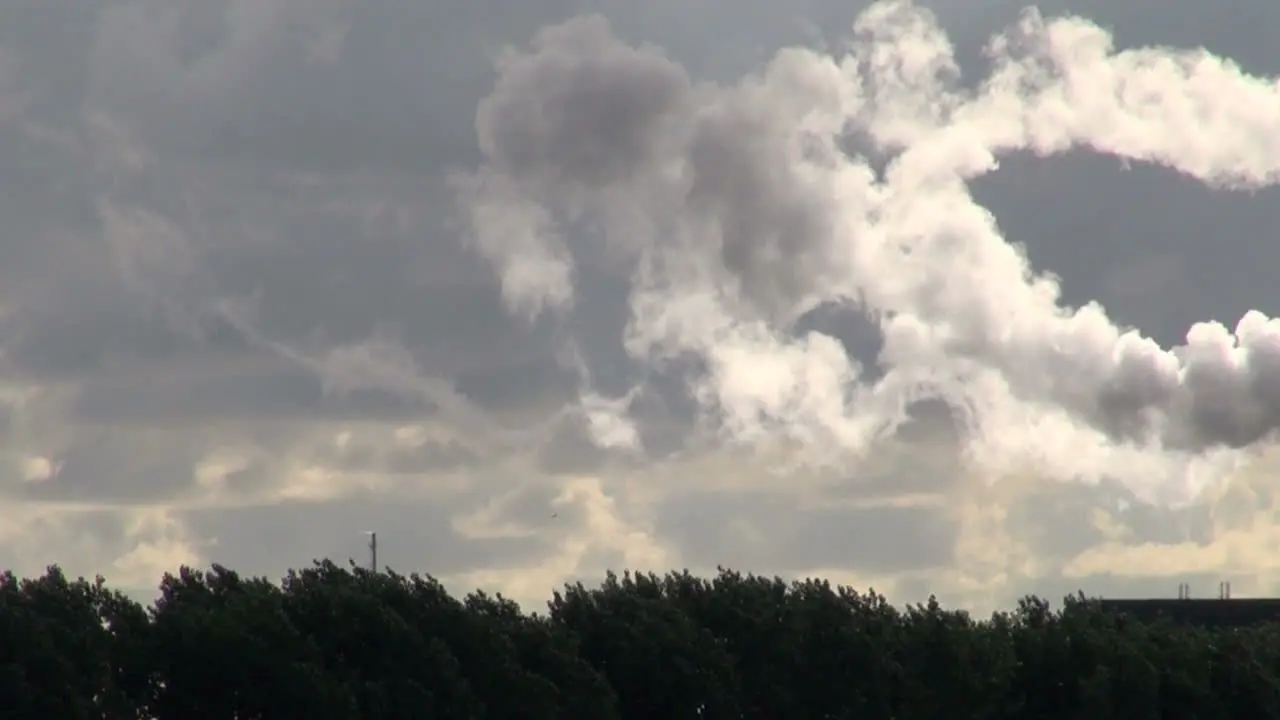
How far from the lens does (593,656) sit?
97.4m

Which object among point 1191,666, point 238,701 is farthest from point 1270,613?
point 238,701

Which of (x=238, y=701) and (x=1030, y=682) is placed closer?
(x=238, y=701)

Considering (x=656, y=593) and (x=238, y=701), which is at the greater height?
(x=656, y=593)

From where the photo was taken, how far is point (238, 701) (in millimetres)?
82250

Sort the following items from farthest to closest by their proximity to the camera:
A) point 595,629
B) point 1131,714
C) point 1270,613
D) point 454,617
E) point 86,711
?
point 1270,613, point 1131,714, point 595,629, point 454,617, point 86,711

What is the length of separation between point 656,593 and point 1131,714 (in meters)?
23.5

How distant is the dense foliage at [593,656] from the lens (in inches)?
3223

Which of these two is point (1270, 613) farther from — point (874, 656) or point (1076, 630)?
point (874, 656)

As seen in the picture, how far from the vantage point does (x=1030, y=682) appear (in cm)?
10569

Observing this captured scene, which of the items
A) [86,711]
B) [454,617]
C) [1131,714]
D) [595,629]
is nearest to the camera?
[86,711]

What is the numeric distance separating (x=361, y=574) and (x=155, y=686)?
11519 millimetres

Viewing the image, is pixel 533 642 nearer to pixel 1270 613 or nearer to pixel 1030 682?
pixel 1030 682

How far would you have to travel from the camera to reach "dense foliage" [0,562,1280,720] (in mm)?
81875

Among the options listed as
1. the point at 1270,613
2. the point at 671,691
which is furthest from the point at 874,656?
the point at 1270,613
